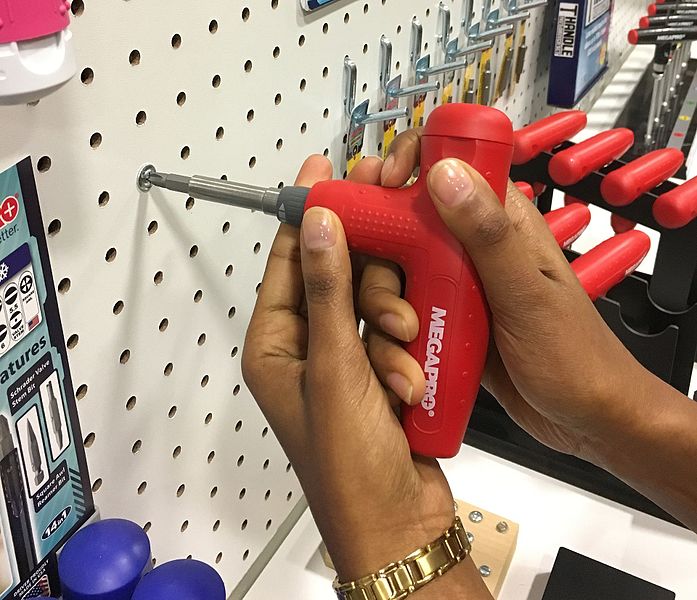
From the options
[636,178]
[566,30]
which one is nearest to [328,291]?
[636,178]

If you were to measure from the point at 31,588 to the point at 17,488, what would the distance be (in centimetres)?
8

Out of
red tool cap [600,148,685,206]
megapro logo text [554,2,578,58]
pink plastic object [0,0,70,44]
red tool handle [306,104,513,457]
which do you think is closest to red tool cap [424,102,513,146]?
red tool handle [306,104,513,457]

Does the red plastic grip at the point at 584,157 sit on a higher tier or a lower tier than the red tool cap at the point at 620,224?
higher

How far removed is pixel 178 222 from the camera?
534 millimetres

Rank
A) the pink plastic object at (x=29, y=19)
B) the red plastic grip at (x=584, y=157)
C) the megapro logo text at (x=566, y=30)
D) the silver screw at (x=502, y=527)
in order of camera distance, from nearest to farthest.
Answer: the pink plastic object at (x=29, y=19) → the silver screw at (x=502, y=527) → the red plastic grip at (x=584, y=157) → the megapro logo text at (x=566, y=30)

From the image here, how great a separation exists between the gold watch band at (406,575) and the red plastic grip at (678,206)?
1.75 feet

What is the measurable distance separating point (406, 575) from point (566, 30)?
43.7 inches

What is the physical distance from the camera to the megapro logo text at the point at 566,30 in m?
1.26

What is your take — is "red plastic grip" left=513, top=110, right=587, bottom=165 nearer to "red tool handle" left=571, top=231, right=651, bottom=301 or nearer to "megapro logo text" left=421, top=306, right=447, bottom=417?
"red tool handle" left=571, top=231, right=651, bottom=301

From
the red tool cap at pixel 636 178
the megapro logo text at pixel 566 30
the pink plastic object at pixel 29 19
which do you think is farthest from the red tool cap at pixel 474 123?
the megapro logo text at pixel 566 30

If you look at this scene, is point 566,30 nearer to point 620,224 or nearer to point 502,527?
point 620,224

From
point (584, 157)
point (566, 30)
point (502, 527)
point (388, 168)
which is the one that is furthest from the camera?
point (566, 30)

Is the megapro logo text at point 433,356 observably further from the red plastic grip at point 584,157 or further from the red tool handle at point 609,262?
the red plastic grip at point 584,157

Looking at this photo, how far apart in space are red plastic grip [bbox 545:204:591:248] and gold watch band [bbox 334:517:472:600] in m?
0.48
